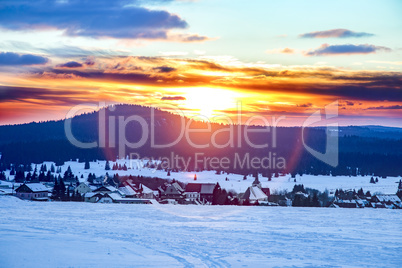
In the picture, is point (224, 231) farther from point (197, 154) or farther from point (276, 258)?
point (197, 154)

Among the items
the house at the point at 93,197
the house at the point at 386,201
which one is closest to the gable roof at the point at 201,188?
the house at the point at 93,197

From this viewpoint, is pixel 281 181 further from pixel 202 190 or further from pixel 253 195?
pixel 253 195

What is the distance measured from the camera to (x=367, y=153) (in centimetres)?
16038

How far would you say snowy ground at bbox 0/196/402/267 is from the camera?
682 inches

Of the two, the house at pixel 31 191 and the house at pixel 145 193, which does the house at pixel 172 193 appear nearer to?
the house at pixel 145 193

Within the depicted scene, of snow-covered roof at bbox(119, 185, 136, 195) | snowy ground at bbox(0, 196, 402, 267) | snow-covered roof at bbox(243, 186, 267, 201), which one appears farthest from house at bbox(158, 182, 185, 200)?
snowy ground at bbox(0, 196, 402, 267)

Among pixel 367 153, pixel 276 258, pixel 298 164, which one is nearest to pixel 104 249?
pixel 276 258

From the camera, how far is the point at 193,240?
22.0 m

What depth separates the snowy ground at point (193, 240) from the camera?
17.3 metres

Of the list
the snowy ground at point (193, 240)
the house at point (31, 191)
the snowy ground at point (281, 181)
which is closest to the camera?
the snowy ground at point (193, 240)

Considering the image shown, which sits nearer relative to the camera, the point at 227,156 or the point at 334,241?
the point at 334,241

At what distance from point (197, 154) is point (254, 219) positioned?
432 ft

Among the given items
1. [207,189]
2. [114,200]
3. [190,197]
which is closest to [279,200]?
[190,197]

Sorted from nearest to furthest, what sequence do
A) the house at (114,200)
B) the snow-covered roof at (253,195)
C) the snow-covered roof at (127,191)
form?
the house at (114,200) < the snow-covered roof at (253,195) < the snow-covered roof at (127,191)
